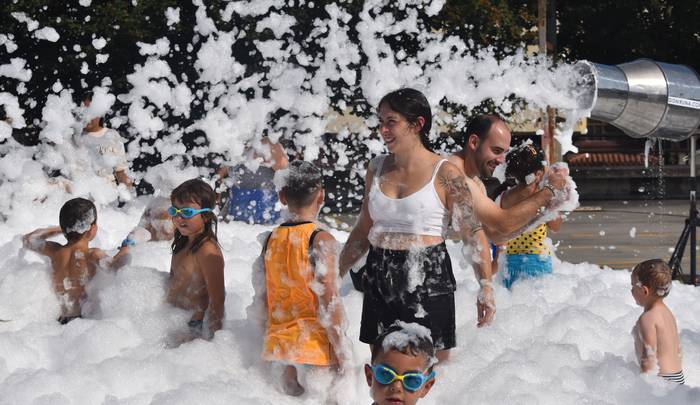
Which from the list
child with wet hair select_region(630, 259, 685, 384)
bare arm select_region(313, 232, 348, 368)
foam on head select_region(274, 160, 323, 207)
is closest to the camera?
bare arm select_region(313, 232, 348, 368)

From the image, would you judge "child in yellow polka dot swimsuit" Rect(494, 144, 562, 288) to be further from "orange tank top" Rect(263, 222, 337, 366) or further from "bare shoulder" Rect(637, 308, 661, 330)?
"orange tank top" Rect(263, 222, 337, 366)

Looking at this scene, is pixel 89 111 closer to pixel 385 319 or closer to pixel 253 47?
pixel 253 47

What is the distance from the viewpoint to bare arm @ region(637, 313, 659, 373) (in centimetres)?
441

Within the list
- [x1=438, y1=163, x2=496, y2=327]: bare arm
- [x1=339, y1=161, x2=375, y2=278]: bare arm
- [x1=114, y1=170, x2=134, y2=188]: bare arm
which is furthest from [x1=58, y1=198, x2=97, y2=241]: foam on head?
[x1=114, y1=170, x2=134, y2=188]: bare arm

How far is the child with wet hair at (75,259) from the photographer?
16.7 ft

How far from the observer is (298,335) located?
4.14m

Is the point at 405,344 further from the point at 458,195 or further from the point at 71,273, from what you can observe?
the point at 71,273

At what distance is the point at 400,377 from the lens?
3031mm

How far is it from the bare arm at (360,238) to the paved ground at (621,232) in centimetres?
682

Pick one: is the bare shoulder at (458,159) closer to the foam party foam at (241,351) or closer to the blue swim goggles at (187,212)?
the foam party foam at (241,351)

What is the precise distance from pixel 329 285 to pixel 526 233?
2308mm

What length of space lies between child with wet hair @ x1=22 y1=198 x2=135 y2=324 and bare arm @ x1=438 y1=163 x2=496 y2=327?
197 centimetres

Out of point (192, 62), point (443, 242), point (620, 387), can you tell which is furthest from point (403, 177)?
point (192, 62)

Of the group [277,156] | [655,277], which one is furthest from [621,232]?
[655,277]
